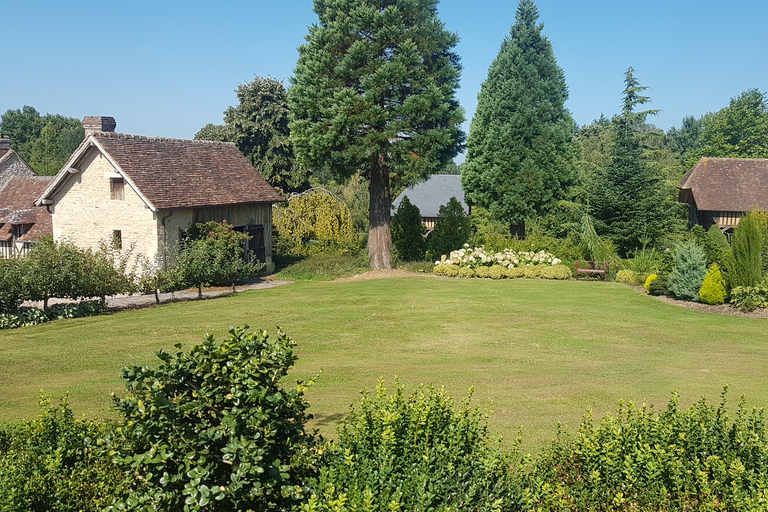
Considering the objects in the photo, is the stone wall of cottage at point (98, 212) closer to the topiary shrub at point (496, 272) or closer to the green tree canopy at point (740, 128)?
the topiary shrub at point (496, 272)

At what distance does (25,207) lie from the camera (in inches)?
1437

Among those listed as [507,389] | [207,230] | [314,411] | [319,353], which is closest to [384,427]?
[314,411]

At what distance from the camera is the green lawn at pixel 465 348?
1027 centimetres

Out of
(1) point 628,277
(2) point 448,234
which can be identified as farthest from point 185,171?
(1) point 628,277

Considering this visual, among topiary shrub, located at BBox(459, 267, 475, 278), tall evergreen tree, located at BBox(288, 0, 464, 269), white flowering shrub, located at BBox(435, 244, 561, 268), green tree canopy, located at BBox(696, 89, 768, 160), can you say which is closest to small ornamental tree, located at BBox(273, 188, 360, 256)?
tall evergreen tree, located at BBox(288, 0, 464, 269)

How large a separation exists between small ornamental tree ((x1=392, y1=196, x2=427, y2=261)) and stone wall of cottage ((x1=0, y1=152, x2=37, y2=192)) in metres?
27.5

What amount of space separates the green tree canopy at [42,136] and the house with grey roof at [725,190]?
185ft

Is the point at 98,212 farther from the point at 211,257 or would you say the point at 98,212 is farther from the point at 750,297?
the point at 750,297

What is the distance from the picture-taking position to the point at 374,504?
4711 millimetres

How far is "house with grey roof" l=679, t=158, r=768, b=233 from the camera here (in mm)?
39875

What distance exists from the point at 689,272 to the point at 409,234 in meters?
14.3

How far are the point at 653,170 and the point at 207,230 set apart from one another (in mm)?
20795

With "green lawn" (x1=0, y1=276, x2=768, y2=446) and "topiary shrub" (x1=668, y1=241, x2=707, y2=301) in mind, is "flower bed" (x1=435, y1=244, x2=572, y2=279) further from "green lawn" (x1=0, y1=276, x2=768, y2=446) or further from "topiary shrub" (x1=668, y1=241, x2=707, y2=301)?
"topiary shrub" (x1=668, y1=241, x2=707, y2=301)

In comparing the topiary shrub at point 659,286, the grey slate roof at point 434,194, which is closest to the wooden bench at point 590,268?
the topiary shrub at point 659,286
